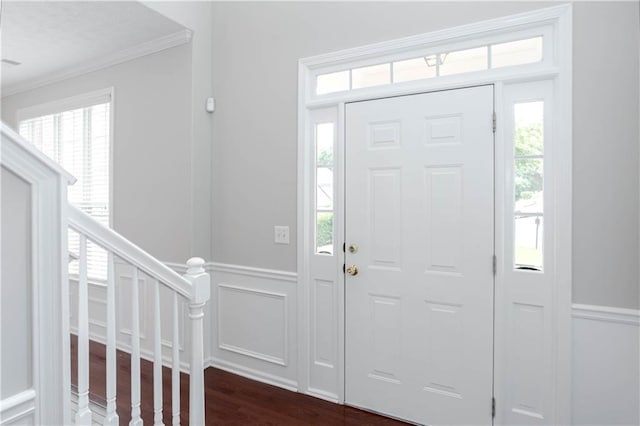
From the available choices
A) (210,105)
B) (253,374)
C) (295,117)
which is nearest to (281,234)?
(295,117)

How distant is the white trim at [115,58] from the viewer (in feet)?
10.0

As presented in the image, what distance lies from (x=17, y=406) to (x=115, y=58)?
3258 mm

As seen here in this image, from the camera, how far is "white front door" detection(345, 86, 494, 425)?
2178mm

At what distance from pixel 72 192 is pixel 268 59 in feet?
8.72

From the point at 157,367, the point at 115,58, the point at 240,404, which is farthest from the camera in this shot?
the point at 115,58

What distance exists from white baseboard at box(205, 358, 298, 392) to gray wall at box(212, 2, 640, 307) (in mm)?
849

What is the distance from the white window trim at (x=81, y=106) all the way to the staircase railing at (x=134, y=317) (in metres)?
2.34

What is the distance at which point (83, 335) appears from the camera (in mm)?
1281

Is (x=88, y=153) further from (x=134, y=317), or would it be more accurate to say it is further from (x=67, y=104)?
(x=134, y=317)

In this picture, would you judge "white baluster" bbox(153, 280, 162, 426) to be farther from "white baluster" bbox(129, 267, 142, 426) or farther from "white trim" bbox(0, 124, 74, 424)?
"white trim" bbox(0, 124, 74, 424)

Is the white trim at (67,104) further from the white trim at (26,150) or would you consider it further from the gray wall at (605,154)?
the gray wall at (605,154)

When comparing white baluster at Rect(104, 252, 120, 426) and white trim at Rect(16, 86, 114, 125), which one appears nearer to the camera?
white baluster at Rect(104, 252, 120, 426)

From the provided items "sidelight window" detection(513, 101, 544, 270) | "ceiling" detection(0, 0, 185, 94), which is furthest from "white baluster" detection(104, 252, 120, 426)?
"ceiling" detection(0, 0, 185, 94)

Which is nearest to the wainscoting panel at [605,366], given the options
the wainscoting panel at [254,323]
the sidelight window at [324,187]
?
the sidelight window at [324,187]
